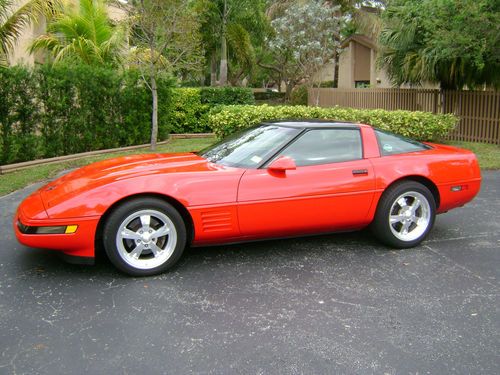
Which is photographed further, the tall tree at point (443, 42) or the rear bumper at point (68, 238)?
the tall tree at point (443, 42)

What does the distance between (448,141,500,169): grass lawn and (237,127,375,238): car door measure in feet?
20.3

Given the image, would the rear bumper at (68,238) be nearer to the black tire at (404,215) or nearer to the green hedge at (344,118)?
the black tire at (404,215)

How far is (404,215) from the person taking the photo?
16.1ft

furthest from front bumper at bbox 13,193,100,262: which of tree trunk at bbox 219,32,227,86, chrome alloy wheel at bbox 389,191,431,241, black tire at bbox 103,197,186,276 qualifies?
tree trunk at bbox 219,32,227,86

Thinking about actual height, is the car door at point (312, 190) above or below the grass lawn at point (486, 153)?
above

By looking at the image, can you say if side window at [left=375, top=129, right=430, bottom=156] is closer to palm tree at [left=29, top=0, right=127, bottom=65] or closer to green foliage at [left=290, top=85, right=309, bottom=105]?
palm tree at [left=29, top=0, right=127, bottom=65]

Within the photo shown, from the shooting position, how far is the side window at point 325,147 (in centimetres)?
469

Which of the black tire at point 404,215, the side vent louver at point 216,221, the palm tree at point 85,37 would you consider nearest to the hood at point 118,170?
the side vent louver at point 216,221

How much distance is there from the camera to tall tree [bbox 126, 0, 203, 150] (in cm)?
1190

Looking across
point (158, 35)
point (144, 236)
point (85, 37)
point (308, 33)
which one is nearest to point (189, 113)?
point (158, 35)

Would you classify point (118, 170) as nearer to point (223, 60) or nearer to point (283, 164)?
point (283, 164)

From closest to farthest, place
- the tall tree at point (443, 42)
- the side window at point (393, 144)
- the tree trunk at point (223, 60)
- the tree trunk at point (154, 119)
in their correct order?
the side window at point (393, 144)
the tall tree at point (443, 42)
the tree trunk at point (154, 119)
the tree trunk at point (223, 60)

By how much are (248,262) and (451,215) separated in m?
3.14

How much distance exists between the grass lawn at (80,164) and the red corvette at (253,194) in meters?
3.74
